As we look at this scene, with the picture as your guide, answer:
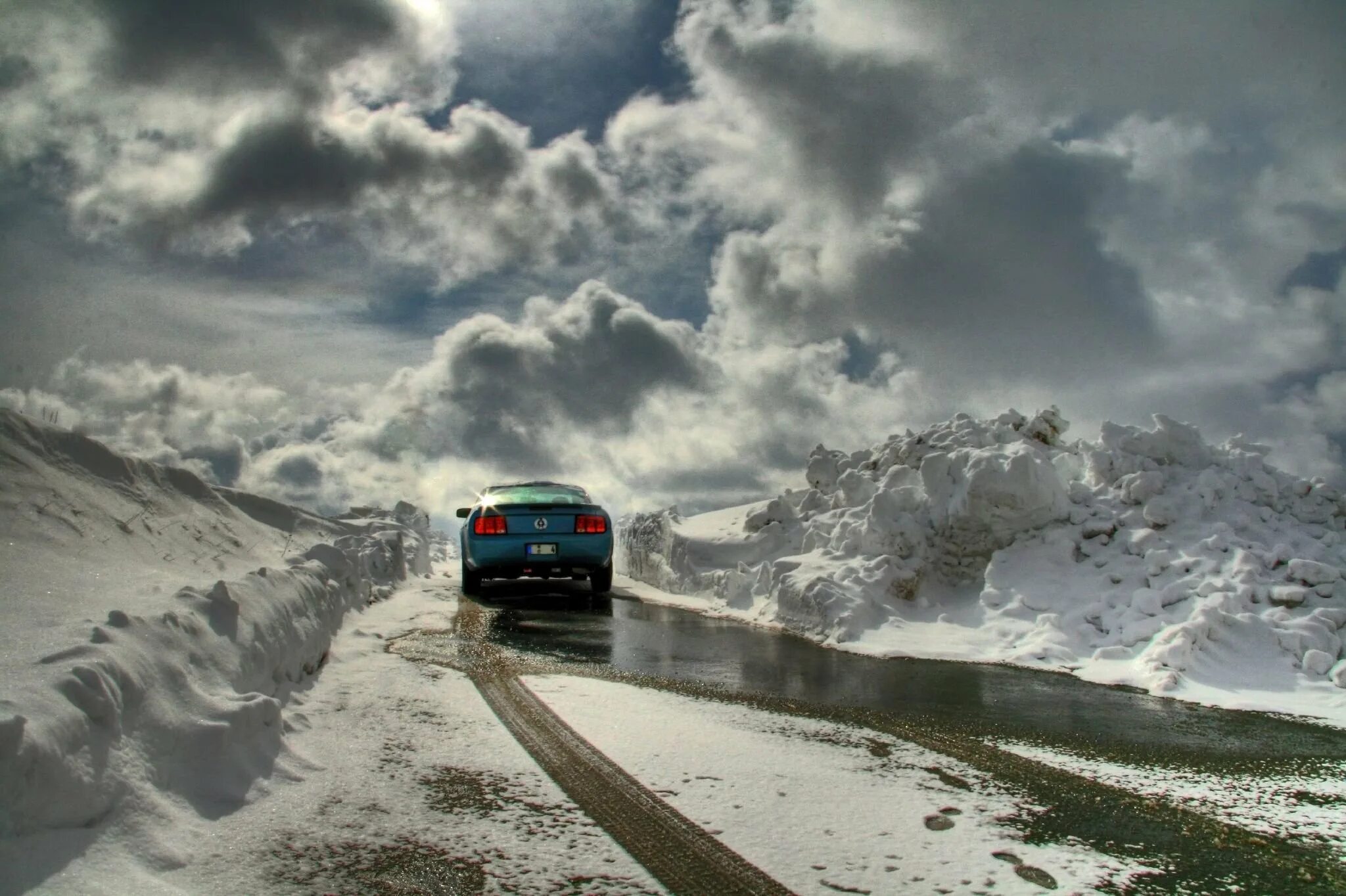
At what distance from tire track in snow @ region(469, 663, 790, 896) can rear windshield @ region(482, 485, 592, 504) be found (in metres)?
6.92

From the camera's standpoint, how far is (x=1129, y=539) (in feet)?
29.1

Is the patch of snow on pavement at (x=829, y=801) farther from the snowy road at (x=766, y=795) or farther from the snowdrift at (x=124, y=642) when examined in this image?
the snowdrift at (x=124, y=642)

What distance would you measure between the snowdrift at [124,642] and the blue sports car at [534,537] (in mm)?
2441

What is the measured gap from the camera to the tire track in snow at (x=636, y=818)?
2.91m

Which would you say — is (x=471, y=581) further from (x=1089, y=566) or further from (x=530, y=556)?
(x=1089, y=566)

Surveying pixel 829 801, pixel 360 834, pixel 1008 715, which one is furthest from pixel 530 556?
pixel 360 834

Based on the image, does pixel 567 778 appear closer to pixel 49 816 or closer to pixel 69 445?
pixel 49 816

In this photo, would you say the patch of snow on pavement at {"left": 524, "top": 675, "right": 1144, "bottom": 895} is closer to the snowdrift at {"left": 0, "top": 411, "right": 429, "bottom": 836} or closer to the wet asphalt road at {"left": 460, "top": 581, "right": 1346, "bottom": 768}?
the wet asphalt road at {"left": 460, "top": 581, "right": 1346, "bottom": 768}

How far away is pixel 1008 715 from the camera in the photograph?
18.4 ft

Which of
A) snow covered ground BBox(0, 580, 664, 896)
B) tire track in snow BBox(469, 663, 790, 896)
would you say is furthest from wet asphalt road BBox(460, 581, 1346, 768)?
snow covered ground BBox(0, 580, 664, 896)

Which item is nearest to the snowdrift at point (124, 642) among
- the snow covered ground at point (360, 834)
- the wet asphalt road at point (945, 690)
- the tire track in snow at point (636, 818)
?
the snow covered ground at point (360, 834)

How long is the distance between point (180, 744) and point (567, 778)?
1484 mm

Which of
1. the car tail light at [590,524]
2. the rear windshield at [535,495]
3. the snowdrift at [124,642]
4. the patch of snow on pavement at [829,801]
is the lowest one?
the patch of snow on pavement at [829,801]

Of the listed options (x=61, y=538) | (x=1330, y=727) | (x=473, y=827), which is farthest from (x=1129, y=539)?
(x=61, y=538)
